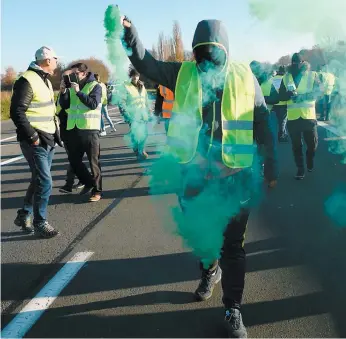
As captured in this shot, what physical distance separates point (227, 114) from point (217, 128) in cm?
12

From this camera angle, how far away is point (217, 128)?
8.46ft

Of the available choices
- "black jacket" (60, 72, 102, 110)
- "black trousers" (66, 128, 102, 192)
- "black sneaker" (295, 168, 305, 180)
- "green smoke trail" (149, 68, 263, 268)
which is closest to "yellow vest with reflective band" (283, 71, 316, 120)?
"black sneaker" (295, 168, 305, 180)

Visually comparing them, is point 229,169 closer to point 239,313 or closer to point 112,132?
point 239,313

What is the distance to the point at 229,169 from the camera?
261 centimetres

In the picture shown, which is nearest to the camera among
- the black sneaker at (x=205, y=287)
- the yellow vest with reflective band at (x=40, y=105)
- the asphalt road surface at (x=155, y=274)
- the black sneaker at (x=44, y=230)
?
the asphalt road surface at (x=155, y=274)

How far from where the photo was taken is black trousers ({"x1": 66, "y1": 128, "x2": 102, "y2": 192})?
5648 mm

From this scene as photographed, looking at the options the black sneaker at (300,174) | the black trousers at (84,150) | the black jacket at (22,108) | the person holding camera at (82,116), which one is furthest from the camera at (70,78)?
the black sneaker at (300,174)

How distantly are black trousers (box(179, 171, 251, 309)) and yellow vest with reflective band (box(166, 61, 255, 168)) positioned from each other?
146mm

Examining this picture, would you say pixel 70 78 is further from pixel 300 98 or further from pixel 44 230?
pixel 300 98

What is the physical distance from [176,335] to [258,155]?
1422 millimetres

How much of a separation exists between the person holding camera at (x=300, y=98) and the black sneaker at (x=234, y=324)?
425 cm

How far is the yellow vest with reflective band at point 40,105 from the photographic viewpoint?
4.39 m

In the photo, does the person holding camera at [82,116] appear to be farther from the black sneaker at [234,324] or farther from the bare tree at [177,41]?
the black sneaker at [234,324]

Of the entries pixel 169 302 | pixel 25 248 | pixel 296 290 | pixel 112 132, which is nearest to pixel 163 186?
pixel 169 302
